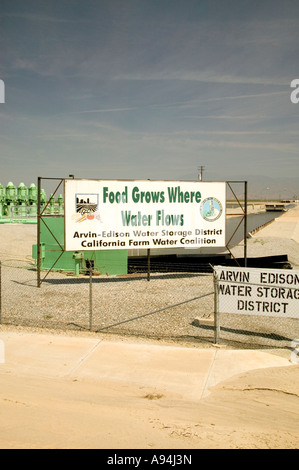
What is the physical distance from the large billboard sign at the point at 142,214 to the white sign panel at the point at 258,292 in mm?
5952

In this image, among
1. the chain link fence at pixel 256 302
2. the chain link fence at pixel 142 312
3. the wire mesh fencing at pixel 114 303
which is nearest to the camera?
the chain link fence at pixel 256 302

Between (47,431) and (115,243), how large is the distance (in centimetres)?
1019

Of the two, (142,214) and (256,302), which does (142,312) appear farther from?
(142,214)

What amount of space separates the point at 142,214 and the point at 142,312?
4914 millimetres

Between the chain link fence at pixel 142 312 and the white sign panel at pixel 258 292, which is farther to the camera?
the chain link fence at pixel 142 312

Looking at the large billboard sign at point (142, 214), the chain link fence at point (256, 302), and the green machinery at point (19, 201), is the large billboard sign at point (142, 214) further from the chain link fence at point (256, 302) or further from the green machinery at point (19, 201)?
the green machinery at point (19, 201)

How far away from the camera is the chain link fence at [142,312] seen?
9703mm

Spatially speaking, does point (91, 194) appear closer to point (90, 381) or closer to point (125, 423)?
point (90, 381)

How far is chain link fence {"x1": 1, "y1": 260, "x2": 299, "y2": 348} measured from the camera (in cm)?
970

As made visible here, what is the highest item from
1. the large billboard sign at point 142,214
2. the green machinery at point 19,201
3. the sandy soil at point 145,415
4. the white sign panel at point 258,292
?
the green machinery at point 19,201

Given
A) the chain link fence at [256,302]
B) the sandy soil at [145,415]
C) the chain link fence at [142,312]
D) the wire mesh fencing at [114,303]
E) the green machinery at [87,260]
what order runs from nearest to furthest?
the sandy soil at [145,415]
the chain link fence at [256,302]
the chain link fence at [142,312]
the wire mesh fencing at [114,303]
the green machinery at [87,260]

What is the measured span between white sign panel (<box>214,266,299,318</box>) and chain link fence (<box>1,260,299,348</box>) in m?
0.22

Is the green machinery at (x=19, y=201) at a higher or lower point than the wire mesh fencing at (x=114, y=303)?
higher

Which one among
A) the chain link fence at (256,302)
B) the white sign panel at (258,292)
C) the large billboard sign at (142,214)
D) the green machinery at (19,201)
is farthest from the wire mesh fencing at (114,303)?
the green machinery at (19,201)
